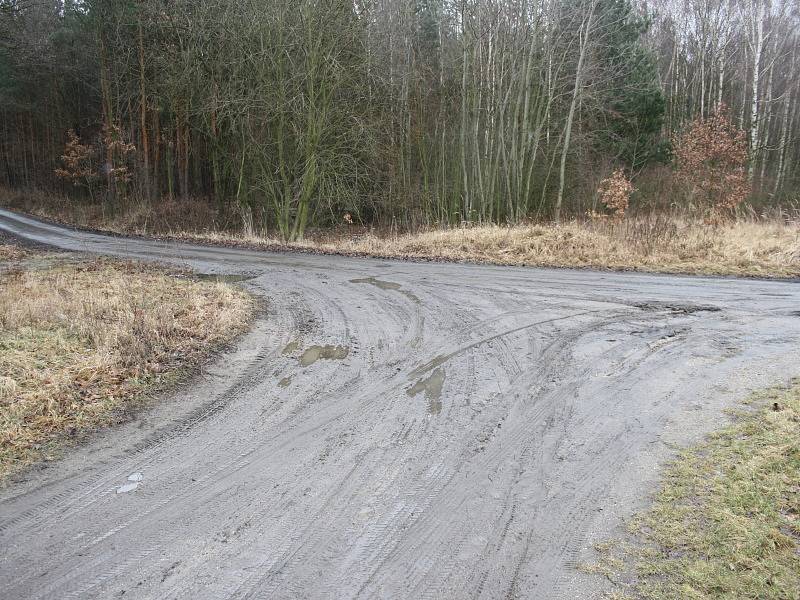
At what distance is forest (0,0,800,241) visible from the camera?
1727cm

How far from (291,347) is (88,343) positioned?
2.06 m

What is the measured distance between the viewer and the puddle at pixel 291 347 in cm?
582

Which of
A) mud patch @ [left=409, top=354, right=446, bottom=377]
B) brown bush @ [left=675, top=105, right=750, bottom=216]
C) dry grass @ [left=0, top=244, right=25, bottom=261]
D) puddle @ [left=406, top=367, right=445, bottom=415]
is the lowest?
puddle @ [left=406, top=367, right=445, bottom=415]

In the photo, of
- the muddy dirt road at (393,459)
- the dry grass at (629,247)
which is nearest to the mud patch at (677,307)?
the muddy dirt road at (393,459)

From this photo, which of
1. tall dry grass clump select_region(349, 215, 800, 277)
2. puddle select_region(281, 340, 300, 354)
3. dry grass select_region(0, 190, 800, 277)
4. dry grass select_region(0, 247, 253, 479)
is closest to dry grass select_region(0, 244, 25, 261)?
dry grass select_region(0, 247, 253, 479)

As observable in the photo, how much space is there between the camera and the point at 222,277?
33.0 ft

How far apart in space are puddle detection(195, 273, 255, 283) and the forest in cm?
858

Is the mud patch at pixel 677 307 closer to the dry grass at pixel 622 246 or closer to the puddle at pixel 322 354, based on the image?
the dry grass at pixel 622 246

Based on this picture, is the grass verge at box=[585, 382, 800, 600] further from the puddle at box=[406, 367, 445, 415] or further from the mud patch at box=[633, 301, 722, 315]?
the mud patch at box=[633, 301, 722, 315]

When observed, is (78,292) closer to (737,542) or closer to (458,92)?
(737,542)

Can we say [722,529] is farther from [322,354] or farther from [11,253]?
[11,253]

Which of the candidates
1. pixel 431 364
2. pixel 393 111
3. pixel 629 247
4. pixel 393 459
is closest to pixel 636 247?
pixel 629 247

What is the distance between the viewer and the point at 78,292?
7527 mm

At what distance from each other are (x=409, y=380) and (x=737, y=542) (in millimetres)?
2825
